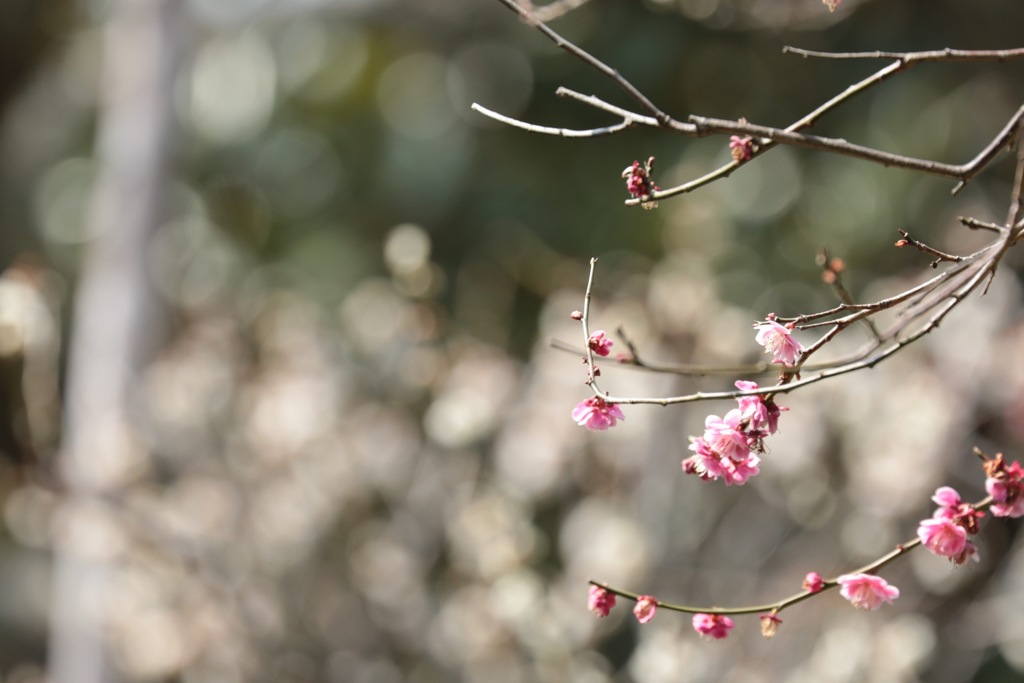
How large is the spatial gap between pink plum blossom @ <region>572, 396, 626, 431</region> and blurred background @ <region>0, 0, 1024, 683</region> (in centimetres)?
64

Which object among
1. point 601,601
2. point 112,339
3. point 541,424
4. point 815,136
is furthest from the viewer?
point 112,339

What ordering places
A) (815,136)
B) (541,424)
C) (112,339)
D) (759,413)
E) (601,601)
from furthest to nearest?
(112,339) → (541,424) → (601,601) → (759,413) → (815,136)

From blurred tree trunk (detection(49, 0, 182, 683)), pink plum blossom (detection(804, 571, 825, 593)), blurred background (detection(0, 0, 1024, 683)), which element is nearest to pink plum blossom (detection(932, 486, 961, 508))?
pink plum blossom (detection(804, 571, 825, 593))

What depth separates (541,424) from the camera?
310 cm

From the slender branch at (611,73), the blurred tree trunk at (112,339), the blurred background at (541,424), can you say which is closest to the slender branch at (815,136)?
the slender branch at (611,73)

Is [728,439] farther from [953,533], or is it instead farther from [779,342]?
[953,533]

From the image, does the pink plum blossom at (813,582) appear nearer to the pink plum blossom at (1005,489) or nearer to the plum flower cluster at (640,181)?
the pink plum blossom at (1005,489)

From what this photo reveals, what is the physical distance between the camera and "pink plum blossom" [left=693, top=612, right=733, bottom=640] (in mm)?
1125

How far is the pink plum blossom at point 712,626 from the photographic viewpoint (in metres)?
1.12

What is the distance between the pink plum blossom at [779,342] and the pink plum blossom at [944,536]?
0.19m

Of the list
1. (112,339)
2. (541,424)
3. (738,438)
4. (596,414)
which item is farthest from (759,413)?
(112,339)

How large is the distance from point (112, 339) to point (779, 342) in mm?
3225

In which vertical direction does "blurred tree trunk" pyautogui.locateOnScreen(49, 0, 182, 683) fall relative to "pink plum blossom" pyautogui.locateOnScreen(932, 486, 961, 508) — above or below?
above

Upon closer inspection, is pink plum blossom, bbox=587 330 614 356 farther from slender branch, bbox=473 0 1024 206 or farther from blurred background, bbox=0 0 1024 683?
blurred background, bbox=0 0 1024 683
